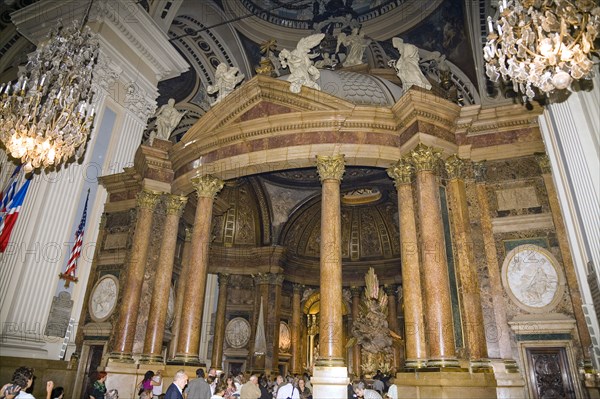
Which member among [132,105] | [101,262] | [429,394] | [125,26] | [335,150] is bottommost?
[429,394]

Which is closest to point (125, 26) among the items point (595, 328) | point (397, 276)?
point (397, 276)

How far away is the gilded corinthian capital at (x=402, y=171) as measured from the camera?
11.0 metres

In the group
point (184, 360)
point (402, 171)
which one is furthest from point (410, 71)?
point (184, 360)

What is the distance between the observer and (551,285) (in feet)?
32.3

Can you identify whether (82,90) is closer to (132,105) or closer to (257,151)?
(257,151)

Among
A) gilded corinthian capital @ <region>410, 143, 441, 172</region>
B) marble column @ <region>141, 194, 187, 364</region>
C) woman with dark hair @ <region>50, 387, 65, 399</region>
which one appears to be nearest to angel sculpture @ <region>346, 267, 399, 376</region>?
gilded corinthian capital @ <region>410, 143, 441, 172</region>

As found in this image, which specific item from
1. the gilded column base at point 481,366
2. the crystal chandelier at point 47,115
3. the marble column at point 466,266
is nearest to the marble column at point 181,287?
the crystal chandelier at point 47,115

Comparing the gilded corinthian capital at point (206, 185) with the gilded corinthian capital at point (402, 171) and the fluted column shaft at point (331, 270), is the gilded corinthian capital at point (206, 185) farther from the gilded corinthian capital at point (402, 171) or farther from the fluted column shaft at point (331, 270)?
the gilded corinthian capital at point (402, 171)

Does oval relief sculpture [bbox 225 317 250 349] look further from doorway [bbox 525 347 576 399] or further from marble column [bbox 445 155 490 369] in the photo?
doorway [bbox 525 347 576 399]

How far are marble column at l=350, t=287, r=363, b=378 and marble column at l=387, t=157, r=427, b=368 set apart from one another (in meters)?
8.90

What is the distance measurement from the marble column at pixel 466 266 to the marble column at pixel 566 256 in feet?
6.20

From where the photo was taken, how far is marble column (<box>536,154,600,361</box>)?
29.8ft

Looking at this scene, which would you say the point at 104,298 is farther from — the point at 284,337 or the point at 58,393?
the point at 284,337

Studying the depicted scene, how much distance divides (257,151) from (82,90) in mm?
4633
